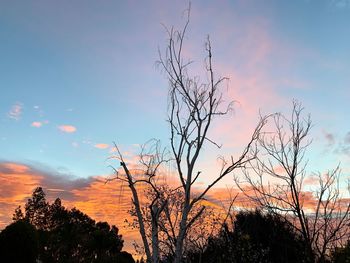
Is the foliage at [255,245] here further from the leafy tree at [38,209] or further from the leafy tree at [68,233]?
the leafy tree at [38,209]

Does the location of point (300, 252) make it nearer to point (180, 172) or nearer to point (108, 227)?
point (180, 172)

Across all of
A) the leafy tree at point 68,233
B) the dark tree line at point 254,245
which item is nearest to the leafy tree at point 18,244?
the dark tree line at point 254,245

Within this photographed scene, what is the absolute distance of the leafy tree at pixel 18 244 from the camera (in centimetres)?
1733

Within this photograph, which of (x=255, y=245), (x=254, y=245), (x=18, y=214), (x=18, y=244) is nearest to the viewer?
(x=18, y=244)

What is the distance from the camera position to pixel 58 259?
43469 millimetres

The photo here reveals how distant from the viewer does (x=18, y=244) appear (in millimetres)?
17562

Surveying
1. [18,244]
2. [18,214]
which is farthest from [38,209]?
[18,244]

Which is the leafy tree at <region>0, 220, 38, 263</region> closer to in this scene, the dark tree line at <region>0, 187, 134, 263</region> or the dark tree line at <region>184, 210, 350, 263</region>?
the dark tree line at <region>184, 210, 350, 263</region>

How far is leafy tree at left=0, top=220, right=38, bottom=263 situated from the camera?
17328mm

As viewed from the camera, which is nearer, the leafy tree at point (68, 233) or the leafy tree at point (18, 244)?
the leafy tree at point (18, 244)

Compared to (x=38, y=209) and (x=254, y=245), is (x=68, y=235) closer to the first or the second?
(x=38, y=209)

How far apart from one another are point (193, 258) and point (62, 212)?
1451 inches

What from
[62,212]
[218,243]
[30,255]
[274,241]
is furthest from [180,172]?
[62,212]

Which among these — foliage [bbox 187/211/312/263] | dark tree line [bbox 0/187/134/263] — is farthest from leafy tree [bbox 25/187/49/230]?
foliage [bbox 187/211/312/263]
